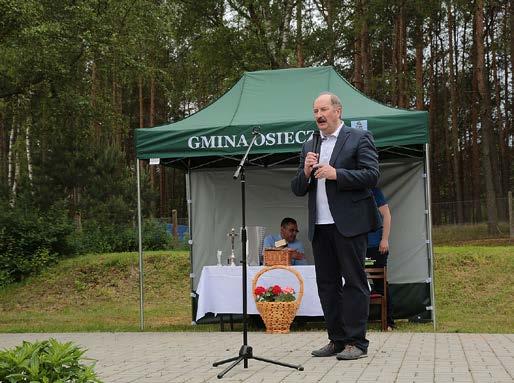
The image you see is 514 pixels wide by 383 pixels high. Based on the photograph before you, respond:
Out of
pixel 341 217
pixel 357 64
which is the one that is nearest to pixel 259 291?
pixel 341 217

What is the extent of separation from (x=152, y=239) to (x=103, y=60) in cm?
464

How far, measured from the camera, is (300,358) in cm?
530

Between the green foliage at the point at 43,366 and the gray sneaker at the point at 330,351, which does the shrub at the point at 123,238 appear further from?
the green foliage at the point at 43,366

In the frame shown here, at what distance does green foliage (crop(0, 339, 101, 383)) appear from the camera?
2.69 m

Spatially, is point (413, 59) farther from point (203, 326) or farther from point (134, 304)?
point (203, 326)

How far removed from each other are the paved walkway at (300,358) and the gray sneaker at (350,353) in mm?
65

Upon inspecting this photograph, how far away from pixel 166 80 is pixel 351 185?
59.1 feet

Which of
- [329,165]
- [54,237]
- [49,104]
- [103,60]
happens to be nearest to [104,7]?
[103,60]

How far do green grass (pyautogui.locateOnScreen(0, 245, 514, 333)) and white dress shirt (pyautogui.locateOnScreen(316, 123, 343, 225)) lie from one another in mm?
3262

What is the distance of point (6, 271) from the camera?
14938 millimetres

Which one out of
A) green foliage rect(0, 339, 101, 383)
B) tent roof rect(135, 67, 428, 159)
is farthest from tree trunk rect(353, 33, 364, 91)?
green foliage rect(0, 339, 101, 383)

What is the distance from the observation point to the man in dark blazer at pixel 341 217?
4.95m

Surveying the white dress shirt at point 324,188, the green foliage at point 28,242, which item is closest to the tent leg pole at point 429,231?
the white dress shirt at point 324,188

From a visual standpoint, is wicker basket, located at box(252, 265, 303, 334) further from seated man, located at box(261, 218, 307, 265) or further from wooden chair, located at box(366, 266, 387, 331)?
seated man, located at box(261, 218, 307, 265)
